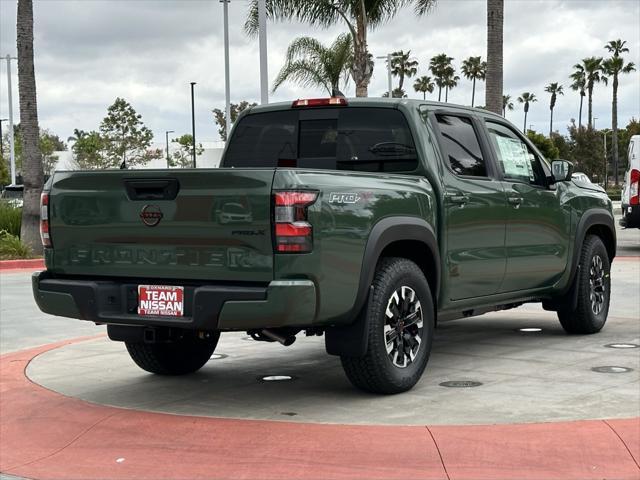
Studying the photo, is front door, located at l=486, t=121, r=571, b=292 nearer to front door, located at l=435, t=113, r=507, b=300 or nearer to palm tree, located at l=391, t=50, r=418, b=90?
front door, located at l=435, t=113, r=507, b=300

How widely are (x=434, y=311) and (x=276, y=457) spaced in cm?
234

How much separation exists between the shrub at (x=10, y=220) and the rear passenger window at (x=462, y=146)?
58.4ft

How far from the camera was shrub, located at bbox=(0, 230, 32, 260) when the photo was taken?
21.6m

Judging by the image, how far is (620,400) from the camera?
22.0 feet

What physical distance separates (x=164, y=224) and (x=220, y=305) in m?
0.65

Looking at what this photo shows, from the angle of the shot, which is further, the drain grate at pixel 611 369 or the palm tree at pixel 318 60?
the palm tree at pixel 318 60

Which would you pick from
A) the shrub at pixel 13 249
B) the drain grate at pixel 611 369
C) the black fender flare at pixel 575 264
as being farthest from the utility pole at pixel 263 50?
the drain grate at pixel 611 369

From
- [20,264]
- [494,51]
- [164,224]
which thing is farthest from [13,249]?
[164,224]

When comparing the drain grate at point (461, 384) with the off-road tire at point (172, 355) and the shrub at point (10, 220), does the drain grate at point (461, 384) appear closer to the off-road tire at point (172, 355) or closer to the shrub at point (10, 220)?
the off-road tire at point (172, 355)

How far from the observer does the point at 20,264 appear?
20.7 metres

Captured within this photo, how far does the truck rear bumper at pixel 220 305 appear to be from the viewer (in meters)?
6.08

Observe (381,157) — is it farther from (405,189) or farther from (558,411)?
(558,411)

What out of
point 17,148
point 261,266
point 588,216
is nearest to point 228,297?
point 261,266

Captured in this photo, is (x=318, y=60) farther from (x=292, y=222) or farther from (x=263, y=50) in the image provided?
(x=292, y=222)
